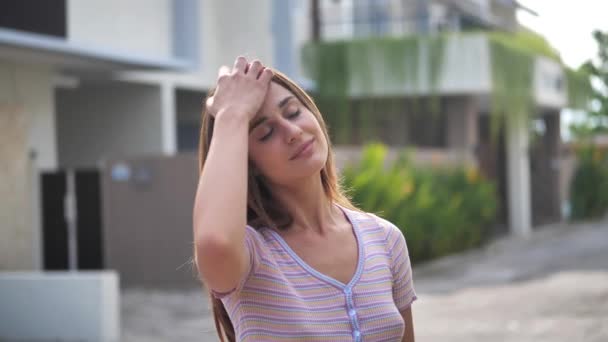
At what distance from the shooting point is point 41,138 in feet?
45.8

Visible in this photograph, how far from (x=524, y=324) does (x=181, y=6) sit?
8.43 metres

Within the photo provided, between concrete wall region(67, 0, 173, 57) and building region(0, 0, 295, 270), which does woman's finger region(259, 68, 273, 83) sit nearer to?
building region(0, 0, 295, 270)

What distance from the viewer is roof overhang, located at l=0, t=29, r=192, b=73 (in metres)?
11.4

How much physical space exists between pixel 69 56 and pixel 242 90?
1101 cm

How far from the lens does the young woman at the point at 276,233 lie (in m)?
2.00

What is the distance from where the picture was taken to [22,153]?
12.5 m

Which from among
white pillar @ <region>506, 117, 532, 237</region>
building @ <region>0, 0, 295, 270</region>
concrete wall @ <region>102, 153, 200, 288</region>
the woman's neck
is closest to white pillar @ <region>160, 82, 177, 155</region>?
building @ <region>0, 0, 295, 270</region>

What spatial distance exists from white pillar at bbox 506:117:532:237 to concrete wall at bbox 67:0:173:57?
9.87m

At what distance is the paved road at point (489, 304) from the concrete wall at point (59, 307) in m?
0.62

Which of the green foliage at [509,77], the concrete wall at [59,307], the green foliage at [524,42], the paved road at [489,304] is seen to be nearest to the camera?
the concrete wall at [59,307]

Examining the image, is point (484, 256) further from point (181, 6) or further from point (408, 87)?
point (181, 6)

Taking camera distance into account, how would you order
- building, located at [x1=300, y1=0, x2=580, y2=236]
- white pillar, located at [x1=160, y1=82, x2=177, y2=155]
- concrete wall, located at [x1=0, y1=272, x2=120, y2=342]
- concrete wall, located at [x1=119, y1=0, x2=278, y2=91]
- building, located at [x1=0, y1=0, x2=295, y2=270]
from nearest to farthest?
concrete wall, located at [x1=0, y1=272, x2=120, y2=342] → building, located at [x1=0, y1=0, x2=295, y2=270] → white pillar, located at [x1=160, y1=82, x2=177, y2=155] → concrete wall, located at [x1=119, y1=0, x2=278, y2=91] → building, located at [x1=300, y1=0, x2=580, y2=236]

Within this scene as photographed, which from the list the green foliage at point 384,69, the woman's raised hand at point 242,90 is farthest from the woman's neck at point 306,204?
the green foliage at point 384,69

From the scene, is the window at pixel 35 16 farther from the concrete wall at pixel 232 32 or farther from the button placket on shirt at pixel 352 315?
the button placket on shirt at pixel 352 315
